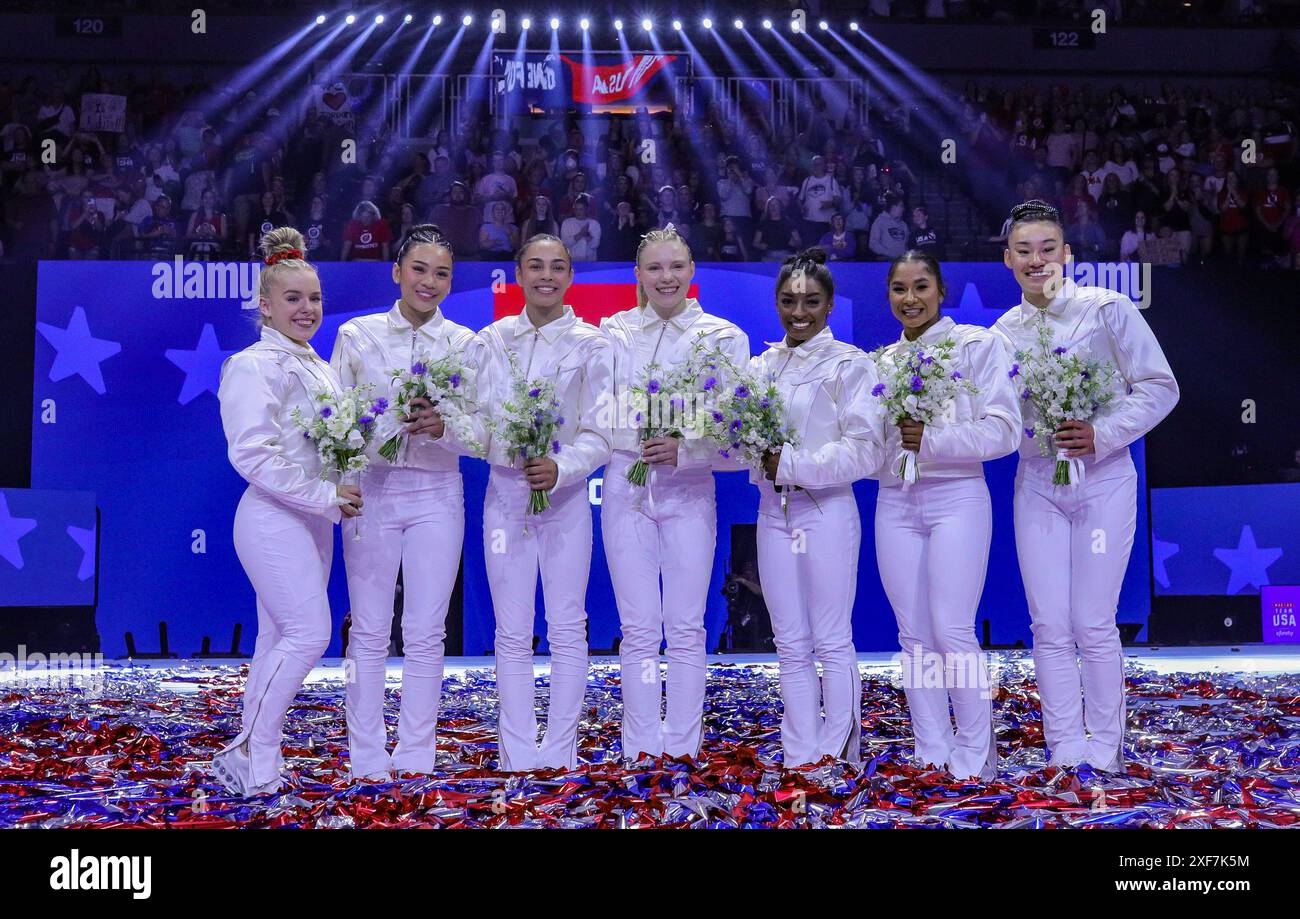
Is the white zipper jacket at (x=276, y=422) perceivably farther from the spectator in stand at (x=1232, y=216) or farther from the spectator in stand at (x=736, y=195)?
the spectator in stand at (x=1232, y=216)

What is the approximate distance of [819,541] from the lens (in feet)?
14.4

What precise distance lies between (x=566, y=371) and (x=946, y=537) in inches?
62.5

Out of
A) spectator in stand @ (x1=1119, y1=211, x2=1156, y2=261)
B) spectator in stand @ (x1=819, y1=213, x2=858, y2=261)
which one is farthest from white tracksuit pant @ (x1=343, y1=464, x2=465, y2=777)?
spectator in stand @ (x1=1119, y1=211, x2=1156, y2=261)

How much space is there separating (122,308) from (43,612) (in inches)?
86.0

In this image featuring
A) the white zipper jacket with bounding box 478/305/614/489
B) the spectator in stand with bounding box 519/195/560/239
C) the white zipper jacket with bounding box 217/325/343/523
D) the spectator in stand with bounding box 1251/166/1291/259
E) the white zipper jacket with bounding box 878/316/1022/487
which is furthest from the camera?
the spectator in stand with bounding box 1251/166/1291/259

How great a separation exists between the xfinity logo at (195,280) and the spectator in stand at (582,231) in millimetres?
2378

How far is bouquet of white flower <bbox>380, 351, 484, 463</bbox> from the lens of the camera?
14.0 feet

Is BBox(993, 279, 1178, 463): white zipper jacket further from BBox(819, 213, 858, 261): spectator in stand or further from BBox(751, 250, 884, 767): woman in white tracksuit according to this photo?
BBox(819, 213, 858, 261): spectator in stand

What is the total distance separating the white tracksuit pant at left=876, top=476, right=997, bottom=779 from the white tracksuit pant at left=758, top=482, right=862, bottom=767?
20 centimetres

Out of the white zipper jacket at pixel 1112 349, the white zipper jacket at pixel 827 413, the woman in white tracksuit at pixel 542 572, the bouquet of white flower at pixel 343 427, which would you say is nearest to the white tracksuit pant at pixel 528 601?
the woman in white tracksuit at pixel 542 572

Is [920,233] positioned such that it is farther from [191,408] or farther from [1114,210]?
[191,408]

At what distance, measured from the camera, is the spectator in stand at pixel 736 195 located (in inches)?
379

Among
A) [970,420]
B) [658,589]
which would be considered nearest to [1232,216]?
[970,420]
